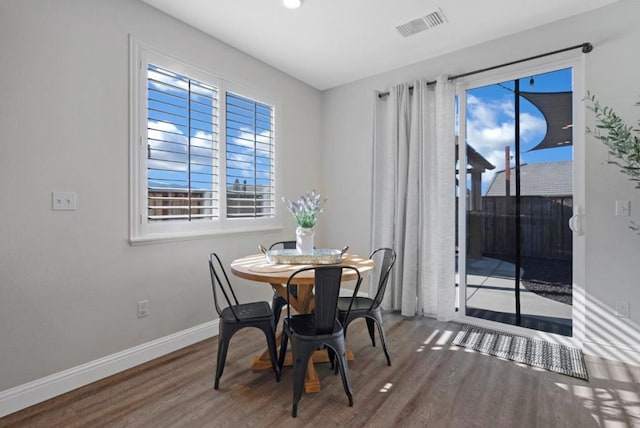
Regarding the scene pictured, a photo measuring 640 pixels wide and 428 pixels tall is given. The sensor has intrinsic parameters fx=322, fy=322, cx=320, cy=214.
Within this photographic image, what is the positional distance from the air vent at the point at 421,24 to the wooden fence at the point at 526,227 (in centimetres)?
172

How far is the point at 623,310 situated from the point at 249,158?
3534 millimetres

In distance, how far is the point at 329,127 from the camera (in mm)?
4352

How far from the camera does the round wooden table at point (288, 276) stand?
2.07m

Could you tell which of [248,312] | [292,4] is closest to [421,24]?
[292,4]

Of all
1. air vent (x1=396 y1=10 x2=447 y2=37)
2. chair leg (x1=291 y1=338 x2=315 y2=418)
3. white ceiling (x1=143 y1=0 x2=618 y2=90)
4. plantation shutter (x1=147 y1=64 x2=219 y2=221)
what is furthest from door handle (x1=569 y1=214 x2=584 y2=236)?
plantation shutter (x1=147 y1=64 x2=219 y2=221)

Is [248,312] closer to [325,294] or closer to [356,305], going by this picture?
[325,294]

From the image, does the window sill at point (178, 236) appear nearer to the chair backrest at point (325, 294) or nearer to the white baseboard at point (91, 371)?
the white baseboard at point (91, 371)

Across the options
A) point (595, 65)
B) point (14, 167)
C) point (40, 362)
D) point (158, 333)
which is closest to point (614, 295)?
point (595, 65)

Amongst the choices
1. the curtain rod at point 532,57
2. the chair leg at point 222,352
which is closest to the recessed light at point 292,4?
the curtain rod at point 532,57

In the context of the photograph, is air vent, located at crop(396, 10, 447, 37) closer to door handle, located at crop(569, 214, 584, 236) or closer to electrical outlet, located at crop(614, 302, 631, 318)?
door handle, located at crop(569, 214, 584, 236)

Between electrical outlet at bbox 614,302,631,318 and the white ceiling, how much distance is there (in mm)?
2388

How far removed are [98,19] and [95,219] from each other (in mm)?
1417

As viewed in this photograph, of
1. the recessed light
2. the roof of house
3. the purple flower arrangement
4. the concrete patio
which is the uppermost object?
the recessed light

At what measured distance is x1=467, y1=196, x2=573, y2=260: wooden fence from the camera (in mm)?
2877
